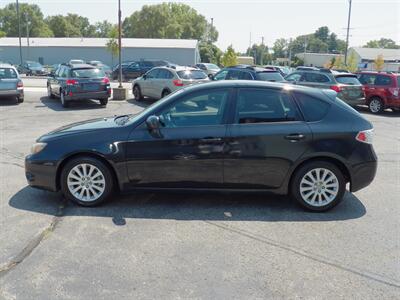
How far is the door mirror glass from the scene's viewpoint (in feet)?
14.5

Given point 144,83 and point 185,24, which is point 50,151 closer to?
point 144,83

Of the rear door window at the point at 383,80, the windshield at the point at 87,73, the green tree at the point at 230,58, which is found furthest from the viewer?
the green tree at the point at 230,58

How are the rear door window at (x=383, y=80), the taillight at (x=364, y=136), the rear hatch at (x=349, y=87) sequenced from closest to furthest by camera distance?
the taillight at (x=364, y=136) < the rear hatch at (x=349, y=87) < the rear door window at (x=383, y=80)

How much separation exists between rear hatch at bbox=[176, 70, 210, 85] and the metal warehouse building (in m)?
36.0

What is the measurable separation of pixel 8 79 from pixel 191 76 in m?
6.80

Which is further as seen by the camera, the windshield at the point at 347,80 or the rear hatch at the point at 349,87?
the windshield at the point at 347,80

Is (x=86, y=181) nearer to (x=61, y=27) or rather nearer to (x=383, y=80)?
(x=383, y=80)

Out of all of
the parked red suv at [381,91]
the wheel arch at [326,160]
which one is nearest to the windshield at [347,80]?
the parked red suv at [381,91]

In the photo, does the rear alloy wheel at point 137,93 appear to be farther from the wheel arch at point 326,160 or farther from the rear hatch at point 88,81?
the wheel arch at point 326,160

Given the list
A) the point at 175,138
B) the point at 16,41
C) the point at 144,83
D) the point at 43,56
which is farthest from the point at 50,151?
the point at 16,41

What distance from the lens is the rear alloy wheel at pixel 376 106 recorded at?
1472 cm

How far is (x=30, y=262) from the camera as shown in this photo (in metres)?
3.39

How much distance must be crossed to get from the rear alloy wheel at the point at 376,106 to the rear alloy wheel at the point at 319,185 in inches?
456

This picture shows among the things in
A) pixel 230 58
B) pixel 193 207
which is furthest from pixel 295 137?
pixel 230 58
